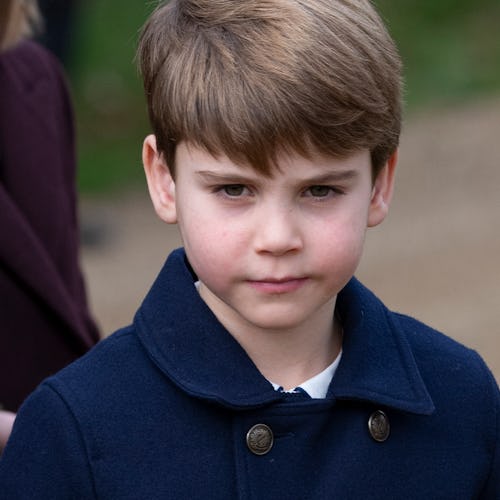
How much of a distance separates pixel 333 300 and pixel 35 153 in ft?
3.84

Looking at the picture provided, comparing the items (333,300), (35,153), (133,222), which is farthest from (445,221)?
(333,300)

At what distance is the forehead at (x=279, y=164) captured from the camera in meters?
2.18

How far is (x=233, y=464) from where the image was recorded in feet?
7.54

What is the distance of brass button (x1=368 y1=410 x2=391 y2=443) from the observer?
7.76ft

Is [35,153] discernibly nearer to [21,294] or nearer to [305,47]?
[21,294]

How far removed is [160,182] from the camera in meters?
2.42

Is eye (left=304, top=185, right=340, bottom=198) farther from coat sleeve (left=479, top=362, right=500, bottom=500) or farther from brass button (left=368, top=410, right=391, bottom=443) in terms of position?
coat sleeve (left=479, top=362, right=500, bottom=500)

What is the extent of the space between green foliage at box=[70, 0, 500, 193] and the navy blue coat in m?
6.75

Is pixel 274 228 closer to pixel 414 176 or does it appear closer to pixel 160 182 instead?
pixel 160 182

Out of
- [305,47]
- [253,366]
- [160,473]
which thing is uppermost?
[305,47]

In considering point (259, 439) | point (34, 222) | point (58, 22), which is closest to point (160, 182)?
point (259, 439)

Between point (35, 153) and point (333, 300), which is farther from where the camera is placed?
point (35, 153)

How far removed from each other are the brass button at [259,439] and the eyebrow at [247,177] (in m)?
0.42

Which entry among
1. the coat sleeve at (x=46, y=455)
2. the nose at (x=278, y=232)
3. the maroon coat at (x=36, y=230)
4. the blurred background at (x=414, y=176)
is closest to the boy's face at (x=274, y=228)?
the nose at (x=278, y=232)
